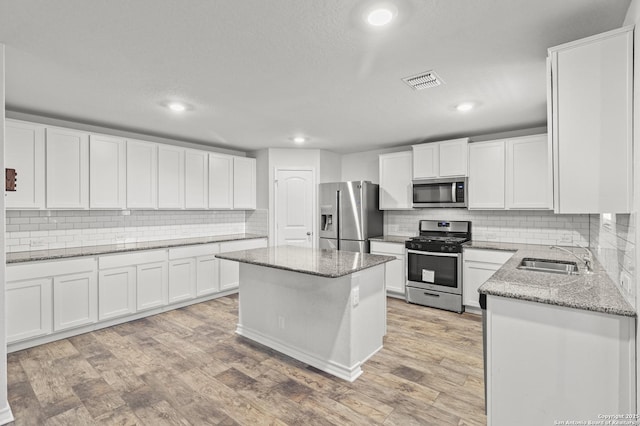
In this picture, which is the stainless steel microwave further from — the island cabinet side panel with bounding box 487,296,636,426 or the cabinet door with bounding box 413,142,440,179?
the island cabinet side panel with bounding box 487,296,636,426

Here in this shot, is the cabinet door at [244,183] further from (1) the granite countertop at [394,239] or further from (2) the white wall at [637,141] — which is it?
(2) the white wall at [637,141]

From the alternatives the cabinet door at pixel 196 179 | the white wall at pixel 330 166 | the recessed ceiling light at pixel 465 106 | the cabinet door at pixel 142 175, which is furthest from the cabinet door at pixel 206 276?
the recessed ceiling light at pixel 465 106

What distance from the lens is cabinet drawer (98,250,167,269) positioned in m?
3.58

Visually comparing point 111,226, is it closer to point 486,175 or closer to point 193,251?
point 193,251

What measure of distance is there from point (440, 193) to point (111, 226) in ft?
15.0

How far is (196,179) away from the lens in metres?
4.83

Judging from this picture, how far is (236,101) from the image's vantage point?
3.14m

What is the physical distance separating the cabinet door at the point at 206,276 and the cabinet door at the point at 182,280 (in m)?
0.07

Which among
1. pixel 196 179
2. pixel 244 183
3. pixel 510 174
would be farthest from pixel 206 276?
pixel 510 174

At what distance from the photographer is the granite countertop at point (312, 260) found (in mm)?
2463

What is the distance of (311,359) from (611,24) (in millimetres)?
3102

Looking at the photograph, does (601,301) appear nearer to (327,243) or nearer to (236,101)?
(236,101)

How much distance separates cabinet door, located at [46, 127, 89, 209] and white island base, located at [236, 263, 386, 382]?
7.09ft

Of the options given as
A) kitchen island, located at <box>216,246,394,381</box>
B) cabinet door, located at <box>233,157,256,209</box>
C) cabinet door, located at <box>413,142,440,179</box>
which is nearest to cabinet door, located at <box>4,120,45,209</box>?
kitchen island, located at <box>216,246,394,381</box>
